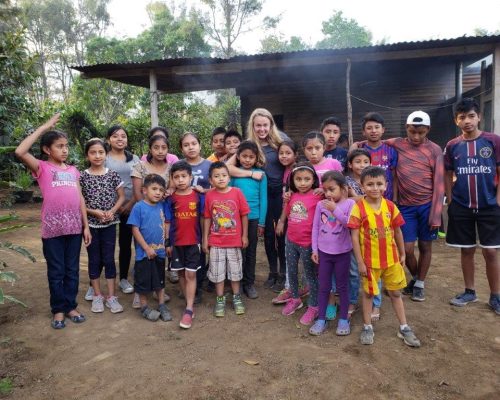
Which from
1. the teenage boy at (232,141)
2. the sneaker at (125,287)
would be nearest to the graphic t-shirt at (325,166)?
the teenage boy at (232,141)

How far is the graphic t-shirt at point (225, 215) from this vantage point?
11.5ft

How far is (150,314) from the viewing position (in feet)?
11.2

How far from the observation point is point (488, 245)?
11.2ft

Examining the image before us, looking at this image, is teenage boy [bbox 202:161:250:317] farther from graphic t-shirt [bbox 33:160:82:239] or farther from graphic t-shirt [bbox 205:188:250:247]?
graphic t-shirt [bbox 33:160:82:239]

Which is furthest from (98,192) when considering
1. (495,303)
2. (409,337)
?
(495,303)

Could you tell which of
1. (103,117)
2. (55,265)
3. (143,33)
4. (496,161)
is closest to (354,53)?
(496,161)

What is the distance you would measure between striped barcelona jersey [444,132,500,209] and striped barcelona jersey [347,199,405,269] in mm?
1005

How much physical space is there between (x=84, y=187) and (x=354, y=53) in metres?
5.74

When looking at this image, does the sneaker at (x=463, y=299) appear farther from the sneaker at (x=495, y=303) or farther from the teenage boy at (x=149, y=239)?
the teenage boy at (x=149, y=239)

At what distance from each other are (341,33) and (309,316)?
32.8 meters

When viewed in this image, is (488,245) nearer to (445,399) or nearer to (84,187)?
(445,399)

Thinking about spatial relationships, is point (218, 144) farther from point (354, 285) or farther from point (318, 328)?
point (318, 328)

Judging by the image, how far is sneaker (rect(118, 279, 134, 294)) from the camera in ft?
13.3

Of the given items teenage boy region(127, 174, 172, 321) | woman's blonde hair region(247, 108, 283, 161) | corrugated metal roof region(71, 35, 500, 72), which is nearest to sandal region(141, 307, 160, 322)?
teenage boy region(127, 174, 172, 321)
